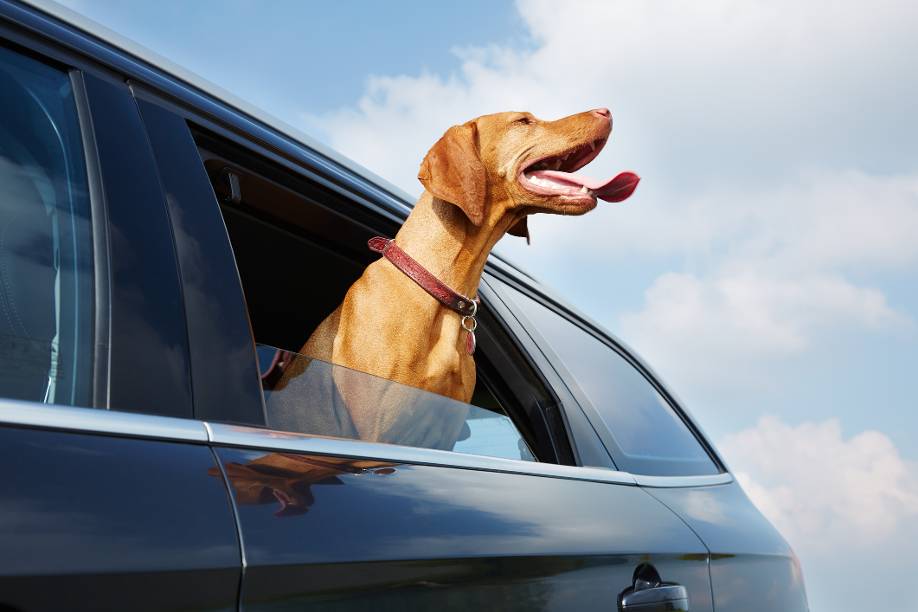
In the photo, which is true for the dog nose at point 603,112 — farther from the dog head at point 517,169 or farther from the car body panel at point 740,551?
the car body panel at point 740,551

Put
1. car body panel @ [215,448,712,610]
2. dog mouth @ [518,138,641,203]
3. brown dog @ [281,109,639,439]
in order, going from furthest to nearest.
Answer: dog mouth @ [518,138,641,203]
brown dog @ [281,109,639,439]
car body panel @ [215,448,712,610]

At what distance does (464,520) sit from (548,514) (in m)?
0.29

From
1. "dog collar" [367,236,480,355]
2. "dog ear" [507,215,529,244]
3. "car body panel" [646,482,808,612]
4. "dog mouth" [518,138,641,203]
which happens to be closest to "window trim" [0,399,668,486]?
"car body panel" [646,482,808,612]

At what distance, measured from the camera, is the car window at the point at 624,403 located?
2453 millimetres

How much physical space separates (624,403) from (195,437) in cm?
180

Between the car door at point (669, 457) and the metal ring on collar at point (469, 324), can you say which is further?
the metal ring on collar at point (469, 324)

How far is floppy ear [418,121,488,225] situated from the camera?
2637 mm

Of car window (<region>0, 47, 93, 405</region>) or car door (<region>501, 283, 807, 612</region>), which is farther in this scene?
car door (<region>501, 283, 807, 612</region>)

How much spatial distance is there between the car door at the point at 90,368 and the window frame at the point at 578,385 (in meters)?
1.38

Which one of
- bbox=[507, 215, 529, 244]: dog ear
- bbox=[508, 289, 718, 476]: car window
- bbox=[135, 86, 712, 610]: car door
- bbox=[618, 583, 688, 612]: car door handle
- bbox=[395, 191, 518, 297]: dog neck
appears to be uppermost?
bbox=[507, 215, 529, 244]: dog ear

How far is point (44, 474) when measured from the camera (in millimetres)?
872

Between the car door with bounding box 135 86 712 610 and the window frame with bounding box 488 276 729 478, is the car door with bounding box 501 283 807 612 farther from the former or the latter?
the car door with bounding box 135 86 712 610

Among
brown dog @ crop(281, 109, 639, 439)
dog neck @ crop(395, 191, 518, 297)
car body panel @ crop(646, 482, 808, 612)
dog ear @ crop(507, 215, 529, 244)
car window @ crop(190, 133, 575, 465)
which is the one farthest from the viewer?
dog ear @ crop(507, 215, 529, 244)

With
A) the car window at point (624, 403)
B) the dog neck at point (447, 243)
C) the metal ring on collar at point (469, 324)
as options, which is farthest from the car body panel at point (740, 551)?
the dog neck at point (447, 243)
